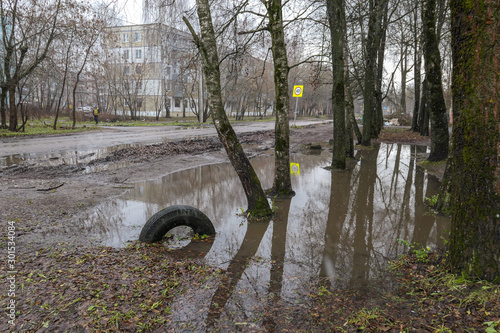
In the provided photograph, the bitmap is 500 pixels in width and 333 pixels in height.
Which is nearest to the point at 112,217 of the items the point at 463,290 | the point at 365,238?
Result: the point at 365,238

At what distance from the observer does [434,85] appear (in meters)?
11.4

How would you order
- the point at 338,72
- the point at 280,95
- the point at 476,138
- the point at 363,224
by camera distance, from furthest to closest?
1. the point at 338,72
2. the point at 280,95
3. the point at 363,224
4. the point at 476,138

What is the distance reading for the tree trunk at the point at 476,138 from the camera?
3252mm

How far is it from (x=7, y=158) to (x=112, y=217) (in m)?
8.34

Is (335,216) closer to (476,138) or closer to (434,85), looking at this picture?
(476,138)

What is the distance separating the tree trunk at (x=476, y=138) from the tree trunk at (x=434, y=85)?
26.8 feet

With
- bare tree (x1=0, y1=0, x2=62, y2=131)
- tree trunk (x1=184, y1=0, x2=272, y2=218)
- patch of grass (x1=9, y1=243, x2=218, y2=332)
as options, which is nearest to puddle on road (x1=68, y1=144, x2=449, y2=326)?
patch of grass (x1=9, y1=243, x2=218, y2=332)

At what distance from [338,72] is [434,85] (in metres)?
3.36

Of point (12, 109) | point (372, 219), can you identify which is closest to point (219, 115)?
point (372, 219)

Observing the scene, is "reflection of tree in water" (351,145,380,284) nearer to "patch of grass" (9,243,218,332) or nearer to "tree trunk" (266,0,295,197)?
"tree trunk" (266,0,295,197)

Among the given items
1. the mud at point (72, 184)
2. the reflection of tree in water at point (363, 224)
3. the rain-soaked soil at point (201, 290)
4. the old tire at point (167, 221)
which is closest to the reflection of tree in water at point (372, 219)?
the reflection of tree in water at point (363, 224)

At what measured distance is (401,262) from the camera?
4.55 m

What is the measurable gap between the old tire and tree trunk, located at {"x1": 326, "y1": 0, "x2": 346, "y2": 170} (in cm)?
703

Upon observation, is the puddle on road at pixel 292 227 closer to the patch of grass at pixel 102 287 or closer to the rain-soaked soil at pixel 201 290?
the rain-soaked soil at pixel 201 290
